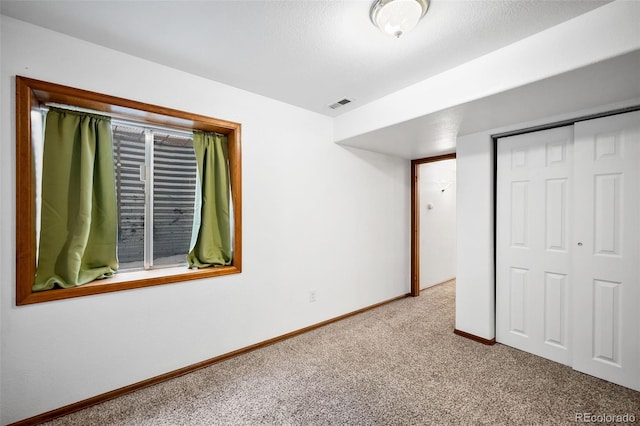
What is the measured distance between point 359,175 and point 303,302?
1.73 metres

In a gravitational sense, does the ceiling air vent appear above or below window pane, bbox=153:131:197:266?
above

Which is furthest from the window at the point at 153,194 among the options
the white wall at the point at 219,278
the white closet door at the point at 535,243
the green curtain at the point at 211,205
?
the white closet door at the point at 535,243

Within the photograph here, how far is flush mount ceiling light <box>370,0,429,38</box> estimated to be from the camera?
4.51 ft

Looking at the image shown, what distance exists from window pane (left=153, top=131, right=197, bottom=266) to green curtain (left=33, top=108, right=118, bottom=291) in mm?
343

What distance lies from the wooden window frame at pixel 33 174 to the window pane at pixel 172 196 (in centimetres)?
17

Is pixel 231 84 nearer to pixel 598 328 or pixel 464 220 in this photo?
pixel 464 220

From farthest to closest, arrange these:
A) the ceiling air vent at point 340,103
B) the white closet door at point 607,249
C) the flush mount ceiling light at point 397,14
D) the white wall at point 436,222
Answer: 1. the white wall at point 436,222
2. the ceiling air vent at point 340,103
3. the white closet door at point 607,249
4. the flush mount ceiling light at point 397,14

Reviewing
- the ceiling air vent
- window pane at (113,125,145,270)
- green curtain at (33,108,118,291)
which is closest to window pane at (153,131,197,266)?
window pane at (113,125,145,270)

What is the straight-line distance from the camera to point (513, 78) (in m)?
1.71

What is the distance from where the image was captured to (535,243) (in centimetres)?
246

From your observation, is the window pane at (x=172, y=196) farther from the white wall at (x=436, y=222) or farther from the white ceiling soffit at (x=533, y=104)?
the white wall at (x=436, y=222)

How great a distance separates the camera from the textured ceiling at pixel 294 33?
1453 millimetres

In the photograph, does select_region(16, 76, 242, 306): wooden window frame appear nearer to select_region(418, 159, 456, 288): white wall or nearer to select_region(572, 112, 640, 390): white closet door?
select_region(572, 112, 640, 390): white closet door

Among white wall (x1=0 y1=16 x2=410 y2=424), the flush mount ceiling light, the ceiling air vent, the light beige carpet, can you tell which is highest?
the ceiling air vent
